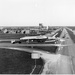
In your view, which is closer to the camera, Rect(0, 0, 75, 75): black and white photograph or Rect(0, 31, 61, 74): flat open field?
Rect(0, 0, 75, 75): black and white photograph

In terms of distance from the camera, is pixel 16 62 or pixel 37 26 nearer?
pixel 37 26

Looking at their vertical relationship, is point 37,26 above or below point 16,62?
above

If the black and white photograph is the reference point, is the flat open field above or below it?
below

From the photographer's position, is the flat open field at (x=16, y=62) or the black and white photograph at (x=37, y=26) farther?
the flat open field at (x=16, y=62)

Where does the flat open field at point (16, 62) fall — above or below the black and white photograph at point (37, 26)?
below
